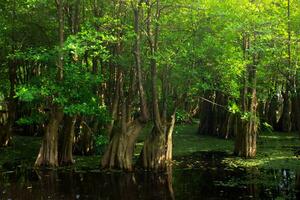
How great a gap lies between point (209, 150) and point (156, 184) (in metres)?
9.44

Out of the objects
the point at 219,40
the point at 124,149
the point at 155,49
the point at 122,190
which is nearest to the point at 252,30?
the point at 219,40

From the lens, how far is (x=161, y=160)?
739 inches

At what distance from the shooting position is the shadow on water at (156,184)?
13.9 m

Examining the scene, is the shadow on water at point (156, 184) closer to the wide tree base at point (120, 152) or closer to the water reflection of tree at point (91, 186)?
the water reflection of tree at point (91, 186)

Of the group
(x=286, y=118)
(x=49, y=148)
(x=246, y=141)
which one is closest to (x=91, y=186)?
(x=49, y=148)

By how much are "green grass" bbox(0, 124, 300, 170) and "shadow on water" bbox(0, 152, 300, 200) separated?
1.59 meters

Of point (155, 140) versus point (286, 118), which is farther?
point (286, 118)

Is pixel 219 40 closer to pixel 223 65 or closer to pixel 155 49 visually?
pixel 223 65

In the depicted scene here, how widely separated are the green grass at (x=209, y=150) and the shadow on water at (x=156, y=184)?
159 cm

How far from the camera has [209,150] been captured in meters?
24.6

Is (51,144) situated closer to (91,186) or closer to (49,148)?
(49,148)

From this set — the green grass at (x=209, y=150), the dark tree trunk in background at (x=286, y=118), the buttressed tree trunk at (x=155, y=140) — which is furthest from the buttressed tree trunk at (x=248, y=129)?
the dark tree trunk in background at (x=286, y=118)

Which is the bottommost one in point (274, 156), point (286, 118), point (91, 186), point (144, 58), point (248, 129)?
point (91, 186)

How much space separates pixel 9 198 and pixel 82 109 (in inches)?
192
